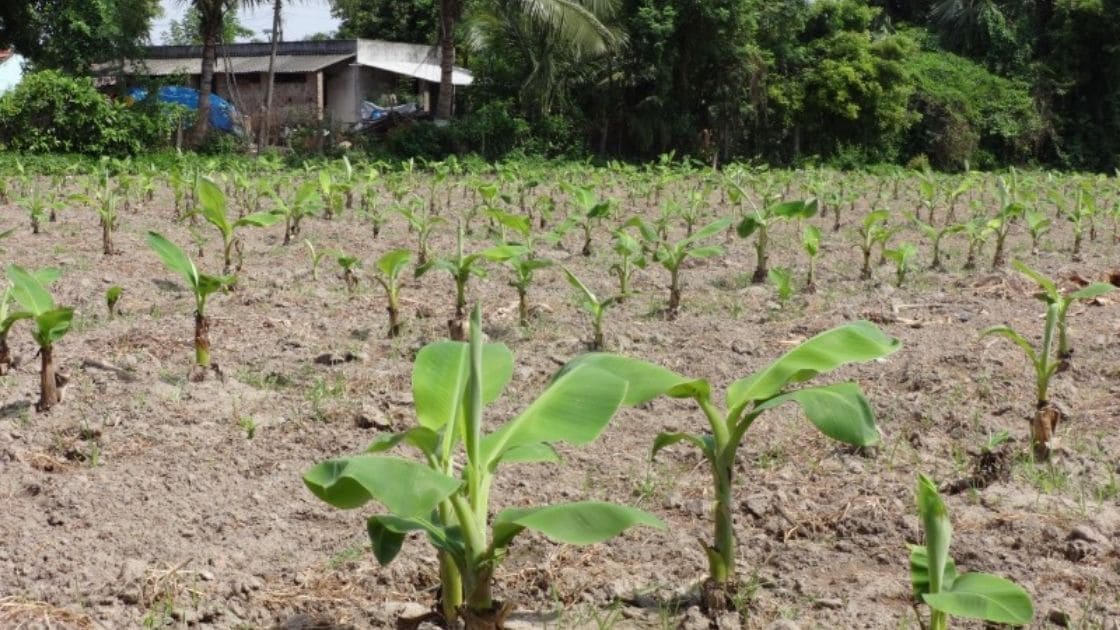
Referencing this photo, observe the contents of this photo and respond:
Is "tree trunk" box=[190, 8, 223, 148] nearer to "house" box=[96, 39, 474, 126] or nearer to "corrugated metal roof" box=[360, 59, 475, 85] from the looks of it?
"house" box=[96, 39, 474, 126]

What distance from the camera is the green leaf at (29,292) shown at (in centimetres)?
370

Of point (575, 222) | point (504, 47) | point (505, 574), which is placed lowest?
point (505, 574)

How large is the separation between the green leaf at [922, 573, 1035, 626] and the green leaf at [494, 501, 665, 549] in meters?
0.51

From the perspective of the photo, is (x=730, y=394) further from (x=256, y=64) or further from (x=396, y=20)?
(x=396, y=20)

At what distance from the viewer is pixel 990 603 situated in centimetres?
192

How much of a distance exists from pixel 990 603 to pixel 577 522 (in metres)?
0.75

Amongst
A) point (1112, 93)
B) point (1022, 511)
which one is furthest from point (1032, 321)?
point (1112, 93)

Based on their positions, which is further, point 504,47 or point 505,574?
point 504,47

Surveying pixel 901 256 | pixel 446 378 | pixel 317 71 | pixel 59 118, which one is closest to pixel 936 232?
pixel 901 256

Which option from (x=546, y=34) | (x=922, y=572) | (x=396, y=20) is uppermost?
(x=396, y=20)

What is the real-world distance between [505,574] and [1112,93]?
3177 cm

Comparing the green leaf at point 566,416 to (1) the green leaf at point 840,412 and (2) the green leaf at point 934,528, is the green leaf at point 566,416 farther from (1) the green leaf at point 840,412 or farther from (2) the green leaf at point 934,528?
(2) the green leaf at point 934,528

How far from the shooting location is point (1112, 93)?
29.7 meters

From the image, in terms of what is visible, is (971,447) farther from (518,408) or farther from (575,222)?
(575,222)
